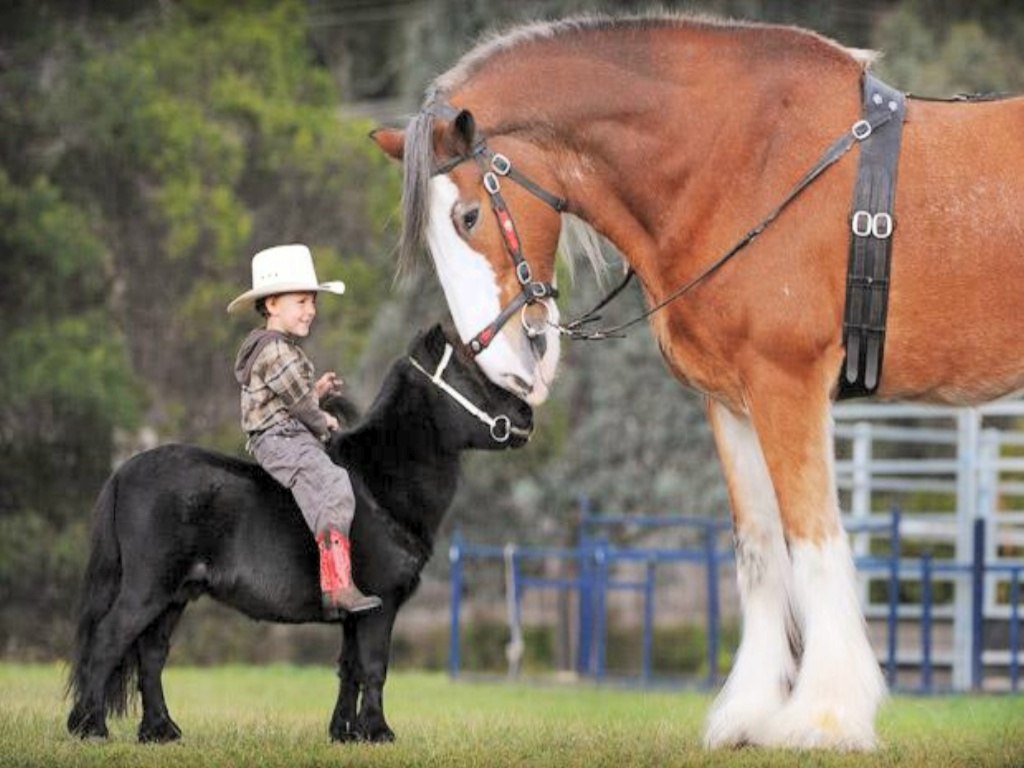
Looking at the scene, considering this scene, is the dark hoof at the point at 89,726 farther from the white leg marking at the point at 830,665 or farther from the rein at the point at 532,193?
the white leg marking at the point at 830,665

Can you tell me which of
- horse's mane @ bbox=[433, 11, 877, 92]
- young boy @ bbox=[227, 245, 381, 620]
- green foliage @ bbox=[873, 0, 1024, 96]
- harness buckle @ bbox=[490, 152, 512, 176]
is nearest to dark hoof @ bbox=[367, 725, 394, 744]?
young boy @ bbox=[227, 245, 381, 620]

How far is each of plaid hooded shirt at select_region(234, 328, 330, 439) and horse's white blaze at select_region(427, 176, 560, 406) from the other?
0.64 m

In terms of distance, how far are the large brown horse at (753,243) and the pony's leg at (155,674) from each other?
1615 millimetres

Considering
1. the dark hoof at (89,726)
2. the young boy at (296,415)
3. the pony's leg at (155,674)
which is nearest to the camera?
the young boy at (296,415)

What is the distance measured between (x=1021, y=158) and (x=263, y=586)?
133 inches

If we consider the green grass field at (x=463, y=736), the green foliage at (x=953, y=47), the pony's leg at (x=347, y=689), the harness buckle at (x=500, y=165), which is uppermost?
the green foliage at (x=953, y=47)

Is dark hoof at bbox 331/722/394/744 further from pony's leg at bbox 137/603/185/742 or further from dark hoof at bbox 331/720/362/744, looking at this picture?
pony's leg at bbox 137/603/185/742

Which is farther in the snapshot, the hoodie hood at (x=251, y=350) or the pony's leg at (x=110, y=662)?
the hoodie hood at (x=251, y=350)

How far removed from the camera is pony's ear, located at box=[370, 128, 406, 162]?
7922 millimetres

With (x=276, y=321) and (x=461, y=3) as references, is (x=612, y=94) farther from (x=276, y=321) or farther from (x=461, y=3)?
→ (x=461, y=3)

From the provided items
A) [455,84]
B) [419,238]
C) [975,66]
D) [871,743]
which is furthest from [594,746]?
[975,66]

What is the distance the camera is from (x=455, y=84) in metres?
8.00

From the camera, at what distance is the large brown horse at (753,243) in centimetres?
757

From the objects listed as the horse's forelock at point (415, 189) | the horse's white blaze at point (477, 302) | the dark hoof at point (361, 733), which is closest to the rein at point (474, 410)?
the horse's white blaze at point (477, 302)
